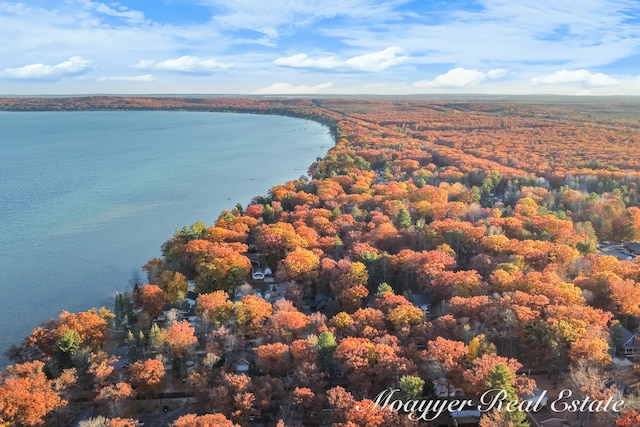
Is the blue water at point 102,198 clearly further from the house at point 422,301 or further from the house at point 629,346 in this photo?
the house at point 629,346

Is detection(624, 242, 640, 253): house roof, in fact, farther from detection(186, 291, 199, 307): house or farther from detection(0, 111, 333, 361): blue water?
detection(0, 111, 333, 361): blue water

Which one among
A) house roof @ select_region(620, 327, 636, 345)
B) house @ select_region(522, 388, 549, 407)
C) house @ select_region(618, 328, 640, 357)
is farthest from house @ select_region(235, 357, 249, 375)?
house roof @ select_region(620, 327, 636, 345)

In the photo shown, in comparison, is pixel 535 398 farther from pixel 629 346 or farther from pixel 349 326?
pixel 349 326

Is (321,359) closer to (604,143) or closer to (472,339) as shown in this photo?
(472,339)

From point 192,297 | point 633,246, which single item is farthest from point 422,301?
point 633,246

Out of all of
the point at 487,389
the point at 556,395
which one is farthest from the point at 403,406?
the point at 556,395
